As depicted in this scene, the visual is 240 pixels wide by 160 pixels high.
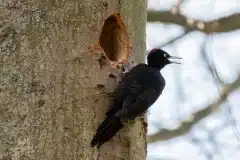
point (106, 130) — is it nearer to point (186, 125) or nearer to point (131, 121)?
point (131, 121)

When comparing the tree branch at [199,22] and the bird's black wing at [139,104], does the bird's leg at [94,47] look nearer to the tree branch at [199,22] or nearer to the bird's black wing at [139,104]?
the bird's black wing at [139,104]

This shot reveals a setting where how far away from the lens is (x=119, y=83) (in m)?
1.69

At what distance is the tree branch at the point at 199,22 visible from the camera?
3371mm

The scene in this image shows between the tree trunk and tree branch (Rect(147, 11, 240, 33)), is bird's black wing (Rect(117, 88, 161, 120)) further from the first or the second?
tree branch (Rect(147, 11, 240, 33))

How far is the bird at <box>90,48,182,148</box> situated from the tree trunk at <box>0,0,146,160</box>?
0.03m

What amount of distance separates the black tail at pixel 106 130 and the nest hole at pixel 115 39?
269 mm

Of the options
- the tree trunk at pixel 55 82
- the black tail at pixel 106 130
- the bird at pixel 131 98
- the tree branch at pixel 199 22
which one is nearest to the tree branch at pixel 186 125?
the tree branch at pixel 199 22

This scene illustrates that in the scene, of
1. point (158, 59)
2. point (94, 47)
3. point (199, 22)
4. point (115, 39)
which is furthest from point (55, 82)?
point (199, 22)

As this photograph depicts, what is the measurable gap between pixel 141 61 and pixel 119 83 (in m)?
0.20

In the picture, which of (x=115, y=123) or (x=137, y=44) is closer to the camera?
(x=115, y=123)

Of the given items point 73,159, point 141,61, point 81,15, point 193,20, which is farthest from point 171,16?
point 73,159

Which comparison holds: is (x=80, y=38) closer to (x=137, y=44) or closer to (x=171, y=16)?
(x=137, y=44)

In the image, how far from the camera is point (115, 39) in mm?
1814

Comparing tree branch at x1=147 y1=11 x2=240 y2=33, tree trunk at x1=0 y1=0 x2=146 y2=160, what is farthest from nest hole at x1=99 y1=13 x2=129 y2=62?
tree branch at x1=147 y1=11 x2=240 y2=33
